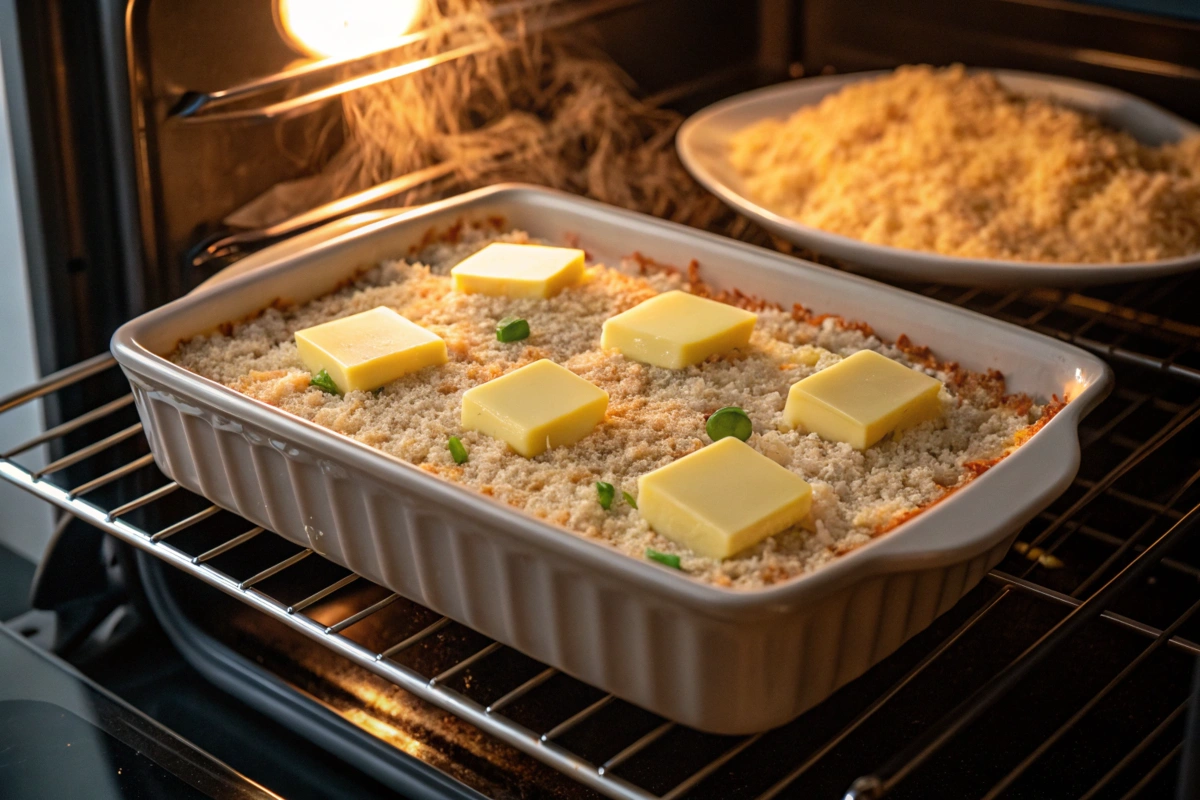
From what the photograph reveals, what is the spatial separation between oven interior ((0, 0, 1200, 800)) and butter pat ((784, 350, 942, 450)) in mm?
135

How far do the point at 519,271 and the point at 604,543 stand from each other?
0.41m

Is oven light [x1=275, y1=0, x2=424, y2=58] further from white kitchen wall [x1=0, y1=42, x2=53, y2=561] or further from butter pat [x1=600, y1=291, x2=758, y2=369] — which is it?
butter pat [x1=600, y1=291, x2=758, y2=369]

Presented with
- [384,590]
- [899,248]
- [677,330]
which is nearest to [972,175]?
[899,248]

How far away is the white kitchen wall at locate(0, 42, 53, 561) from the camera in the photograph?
1033 millimetres

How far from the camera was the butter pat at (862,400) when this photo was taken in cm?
87

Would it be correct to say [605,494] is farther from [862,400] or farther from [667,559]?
[862,400]

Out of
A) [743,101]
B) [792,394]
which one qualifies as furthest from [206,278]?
A: [743,101]

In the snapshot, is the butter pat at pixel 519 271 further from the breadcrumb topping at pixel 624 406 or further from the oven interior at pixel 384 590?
the oven interior at pixel 384 590

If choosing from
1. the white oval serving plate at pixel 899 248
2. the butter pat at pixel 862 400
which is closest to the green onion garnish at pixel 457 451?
the butter pat at pixel 862 400

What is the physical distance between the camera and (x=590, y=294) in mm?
1098

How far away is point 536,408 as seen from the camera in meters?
0.87

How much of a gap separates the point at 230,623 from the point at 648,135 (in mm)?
777

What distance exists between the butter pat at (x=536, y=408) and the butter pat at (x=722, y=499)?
92 mm

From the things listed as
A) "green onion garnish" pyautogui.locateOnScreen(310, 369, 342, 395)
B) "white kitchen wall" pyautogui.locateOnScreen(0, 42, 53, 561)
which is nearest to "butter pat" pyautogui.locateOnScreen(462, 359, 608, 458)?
"green onion garnish" pyautogui.locateOnScreen(310, 369, 342, 395)
